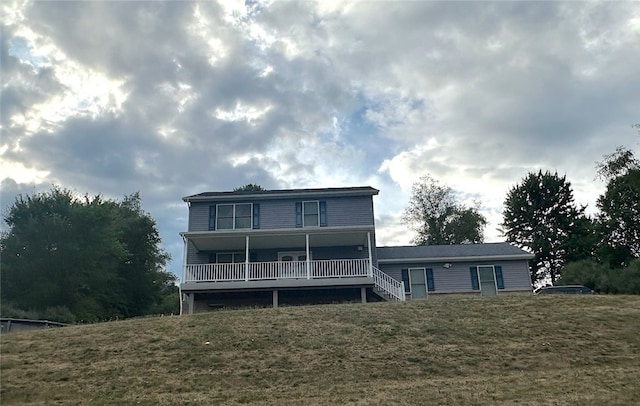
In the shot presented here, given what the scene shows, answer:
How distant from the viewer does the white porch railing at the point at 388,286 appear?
22.0 meters

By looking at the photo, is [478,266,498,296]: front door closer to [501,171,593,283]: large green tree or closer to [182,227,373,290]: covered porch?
[182,227,373,290]: covered porch

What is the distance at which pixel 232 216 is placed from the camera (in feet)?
81.4

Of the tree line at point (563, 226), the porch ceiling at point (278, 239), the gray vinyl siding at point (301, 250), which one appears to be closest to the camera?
the porch ceiling at point (278, 239)

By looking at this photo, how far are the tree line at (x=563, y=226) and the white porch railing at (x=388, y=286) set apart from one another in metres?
14.6

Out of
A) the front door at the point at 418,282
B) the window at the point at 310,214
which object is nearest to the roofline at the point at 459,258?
the front door at the point at 418,282

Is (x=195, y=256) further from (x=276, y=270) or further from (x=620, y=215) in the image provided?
(x=620, y=215)

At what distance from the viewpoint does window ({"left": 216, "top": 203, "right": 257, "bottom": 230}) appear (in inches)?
968

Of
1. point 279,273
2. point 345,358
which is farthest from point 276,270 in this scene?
point 345,358

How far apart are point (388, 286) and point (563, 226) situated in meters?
26.1

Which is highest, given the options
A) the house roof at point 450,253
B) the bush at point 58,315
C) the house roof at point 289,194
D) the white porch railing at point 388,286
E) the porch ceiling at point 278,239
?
the house roof at point 289,194

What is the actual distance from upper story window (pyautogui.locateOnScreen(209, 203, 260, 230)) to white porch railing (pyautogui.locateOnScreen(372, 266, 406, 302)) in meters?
6.31

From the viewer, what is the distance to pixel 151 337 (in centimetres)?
1445

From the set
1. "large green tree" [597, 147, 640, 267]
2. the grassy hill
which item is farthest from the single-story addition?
"large green tree" [597, 147, 640, 267]

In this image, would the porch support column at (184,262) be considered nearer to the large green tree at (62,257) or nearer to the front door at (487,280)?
the large green tree at (62,257)
